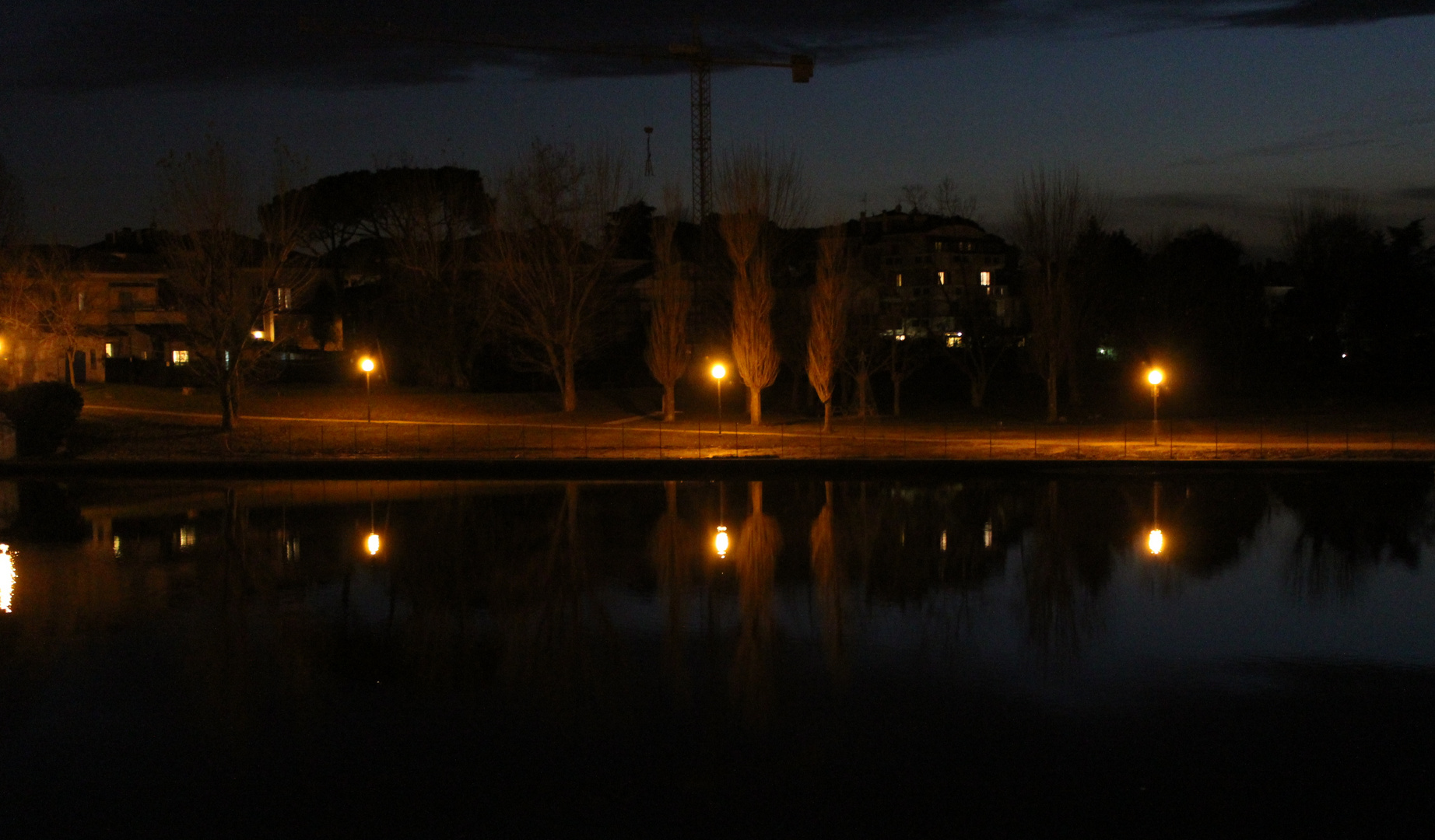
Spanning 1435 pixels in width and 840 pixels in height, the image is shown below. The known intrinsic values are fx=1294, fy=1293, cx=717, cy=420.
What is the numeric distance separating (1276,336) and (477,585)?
73185 millimetres

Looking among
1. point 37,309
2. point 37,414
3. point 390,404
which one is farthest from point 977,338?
point 37,309

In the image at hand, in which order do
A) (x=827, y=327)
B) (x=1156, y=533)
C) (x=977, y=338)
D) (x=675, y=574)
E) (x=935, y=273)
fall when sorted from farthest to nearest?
(x=935, y=273) < (x=977, y=338) < (x=827, y=327) < (x=1156, y=533) < (x=675, y=574)

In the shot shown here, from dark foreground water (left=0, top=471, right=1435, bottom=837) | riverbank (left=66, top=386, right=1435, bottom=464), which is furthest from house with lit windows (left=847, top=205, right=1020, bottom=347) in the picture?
dark foreground water (left=0, top=471, right=1435, bottom=837)

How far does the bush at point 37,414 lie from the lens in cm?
3725

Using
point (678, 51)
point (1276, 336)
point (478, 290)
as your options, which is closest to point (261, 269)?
point (478, 290)

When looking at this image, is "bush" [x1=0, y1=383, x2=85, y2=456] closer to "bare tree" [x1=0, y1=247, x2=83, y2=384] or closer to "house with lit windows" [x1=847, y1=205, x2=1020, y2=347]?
"bare tree" [x1=0, y1=247, x2=83, y2=384]

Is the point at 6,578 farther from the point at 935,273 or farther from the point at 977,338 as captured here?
the point at 935,273

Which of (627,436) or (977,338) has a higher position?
(977,338)

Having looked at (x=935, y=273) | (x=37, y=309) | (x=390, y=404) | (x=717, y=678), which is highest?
(x=935, y=273)

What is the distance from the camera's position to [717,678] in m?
12.8

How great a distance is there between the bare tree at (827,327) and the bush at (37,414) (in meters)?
23.4

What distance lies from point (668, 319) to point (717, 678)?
3678 cm

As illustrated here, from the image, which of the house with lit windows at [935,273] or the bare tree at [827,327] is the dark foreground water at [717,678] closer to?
the bare tree at [827,327]

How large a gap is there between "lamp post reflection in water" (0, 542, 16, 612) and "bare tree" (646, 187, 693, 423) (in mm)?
29281
